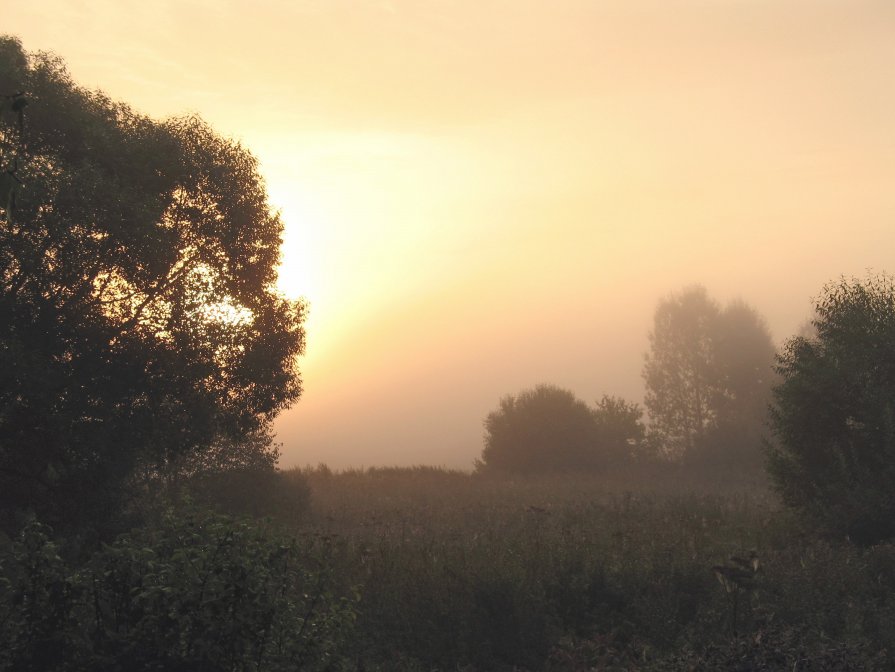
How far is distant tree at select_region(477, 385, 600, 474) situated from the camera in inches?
1649

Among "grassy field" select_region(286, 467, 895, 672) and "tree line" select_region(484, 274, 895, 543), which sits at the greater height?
"tree line" select_region(484, 274, 895, 543)

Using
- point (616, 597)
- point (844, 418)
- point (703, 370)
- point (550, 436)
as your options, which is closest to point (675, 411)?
point (703, 370)

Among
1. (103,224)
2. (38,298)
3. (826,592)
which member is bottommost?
(826,592)

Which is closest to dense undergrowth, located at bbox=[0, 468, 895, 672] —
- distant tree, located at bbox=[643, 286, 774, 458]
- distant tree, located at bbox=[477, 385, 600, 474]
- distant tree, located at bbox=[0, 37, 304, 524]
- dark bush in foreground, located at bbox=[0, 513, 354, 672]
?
dark bush in foreground, located at bbox=[0, 513, 354, 672]

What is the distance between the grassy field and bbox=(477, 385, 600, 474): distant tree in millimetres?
24011

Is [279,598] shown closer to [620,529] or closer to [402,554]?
[402,554]

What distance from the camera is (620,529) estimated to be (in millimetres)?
16922

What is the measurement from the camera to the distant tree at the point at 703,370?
5347cm

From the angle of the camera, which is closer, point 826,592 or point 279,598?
point 279,598

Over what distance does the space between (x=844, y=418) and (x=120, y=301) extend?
57.4ft

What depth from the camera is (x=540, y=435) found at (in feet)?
138

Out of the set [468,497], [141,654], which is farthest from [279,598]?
[468,497]

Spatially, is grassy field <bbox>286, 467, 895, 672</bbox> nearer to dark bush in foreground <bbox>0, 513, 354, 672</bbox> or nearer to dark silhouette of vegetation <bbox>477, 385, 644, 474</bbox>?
dark bush in foreground <bbox>0, 513, 354, 672</bbox>

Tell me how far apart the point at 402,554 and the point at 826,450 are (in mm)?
10640
